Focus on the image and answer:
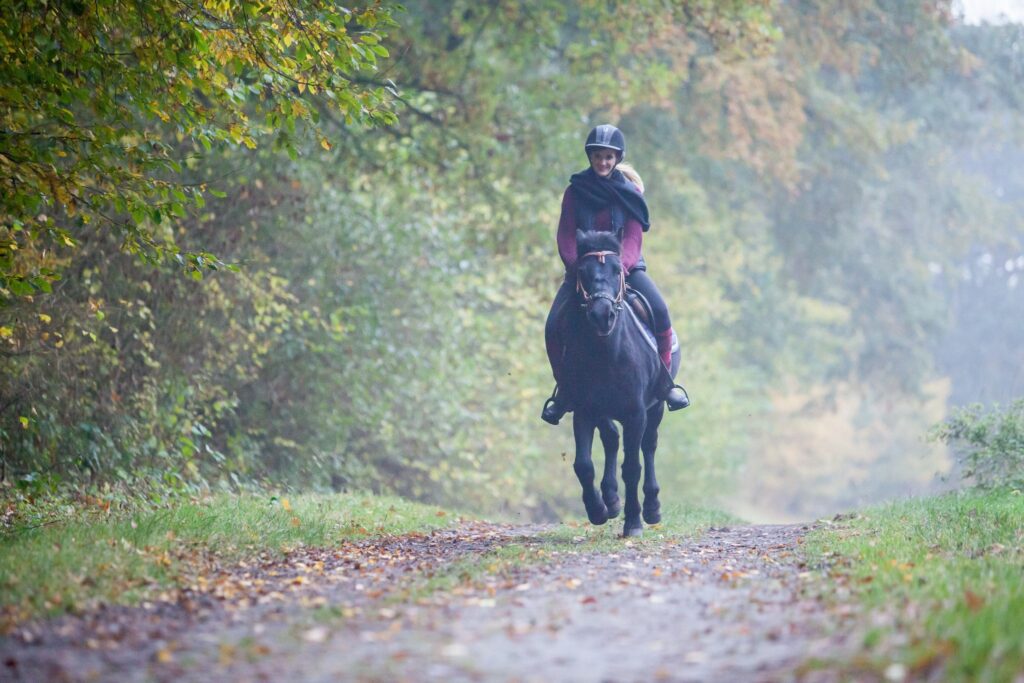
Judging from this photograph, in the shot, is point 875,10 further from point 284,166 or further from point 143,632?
point 143,632

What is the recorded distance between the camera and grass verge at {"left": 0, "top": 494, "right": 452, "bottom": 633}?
7.11 meters

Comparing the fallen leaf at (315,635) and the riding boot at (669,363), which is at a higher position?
the riding boot at (669,363)

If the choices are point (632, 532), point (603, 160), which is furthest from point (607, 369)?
point (603, 160)

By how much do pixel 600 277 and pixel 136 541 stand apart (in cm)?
408

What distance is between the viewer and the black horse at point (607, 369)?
1028cm

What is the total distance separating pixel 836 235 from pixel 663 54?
28.6 ft

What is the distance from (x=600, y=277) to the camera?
403 inches

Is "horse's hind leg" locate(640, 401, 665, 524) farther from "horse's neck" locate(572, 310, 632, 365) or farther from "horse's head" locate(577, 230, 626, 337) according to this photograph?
"horse's head" locate(577, 230, 626, 337)

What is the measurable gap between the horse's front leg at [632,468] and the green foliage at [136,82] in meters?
3.45

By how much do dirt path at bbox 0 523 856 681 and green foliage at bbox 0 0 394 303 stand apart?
3.26 metres

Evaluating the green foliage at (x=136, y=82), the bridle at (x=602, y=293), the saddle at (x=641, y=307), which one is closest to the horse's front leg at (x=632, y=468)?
the saddle at (x=641, y=307)

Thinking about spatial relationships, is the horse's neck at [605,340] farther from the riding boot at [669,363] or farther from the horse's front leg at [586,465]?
the riding boot at [669,363]

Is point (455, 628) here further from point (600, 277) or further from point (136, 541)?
point (600, 277)

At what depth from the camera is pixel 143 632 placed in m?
6.34
